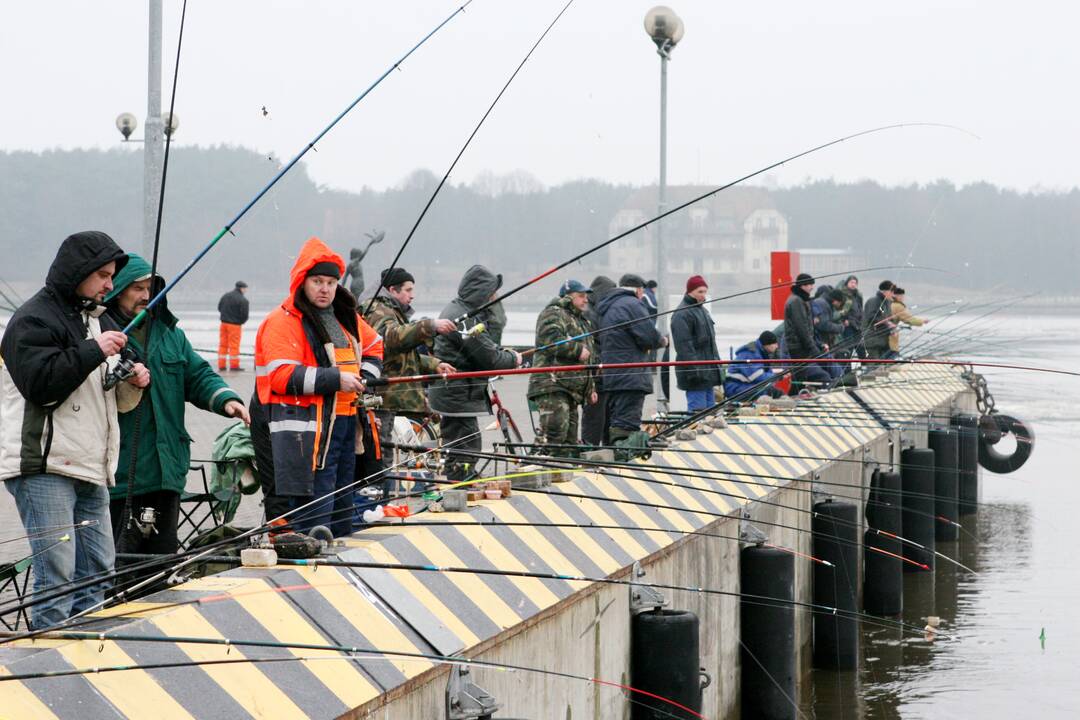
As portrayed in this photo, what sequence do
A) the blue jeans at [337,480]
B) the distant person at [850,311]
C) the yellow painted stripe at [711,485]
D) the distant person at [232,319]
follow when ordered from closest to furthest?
the blue jeans at [337,480]
the yellow painted stripe at [711,485]
the distant person at [850,311]
the distant person at [232,319]

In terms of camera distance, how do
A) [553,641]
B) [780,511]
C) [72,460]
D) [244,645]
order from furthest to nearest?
[780,511], [553,641], [72,460], [244,645]

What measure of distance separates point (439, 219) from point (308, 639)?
2582 cm

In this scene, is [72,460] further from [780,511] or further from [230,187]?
[230,187]

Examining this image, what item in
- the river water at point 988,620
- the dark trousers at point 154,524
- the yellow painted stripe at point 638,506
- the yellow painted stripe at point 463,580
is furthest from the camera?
the river water at point 988,620

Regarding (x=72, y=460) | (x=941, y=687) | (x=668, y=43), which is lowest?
(x=941, y=687)

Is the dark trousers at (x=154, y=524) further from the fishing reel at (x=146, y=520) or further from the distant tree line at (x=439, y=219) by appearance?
the distant tree line at (x=439, y=219)

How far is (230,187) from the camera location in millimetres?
11789

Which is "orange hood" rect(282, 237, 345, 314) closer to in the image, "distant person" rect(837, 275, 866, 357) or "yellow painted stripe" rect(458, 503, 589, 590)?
"yellow painted stripe" rect(458, 503, 589, 590)

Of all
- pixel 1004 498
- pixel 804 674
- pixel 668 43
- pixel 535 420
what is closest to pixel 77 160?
pixel 668 43

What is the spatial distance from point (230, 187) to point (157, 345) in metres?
6.04

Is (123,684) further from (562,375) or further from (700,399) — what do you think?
(700,399)

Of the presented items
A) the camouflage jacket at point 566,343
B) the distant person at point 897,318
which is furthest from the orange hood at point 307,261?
the distant person at point 897,318

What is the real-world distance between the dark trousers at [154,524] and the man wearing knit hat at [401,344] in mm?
1174

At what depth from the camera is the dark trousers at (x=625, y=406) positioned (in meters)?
11.2
